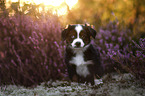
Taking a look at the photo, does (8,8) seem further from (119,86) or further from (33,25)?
(119,86)

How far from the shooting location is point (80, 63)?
3529 mm

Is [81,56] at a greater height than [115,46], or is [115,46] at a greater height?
[115,46]

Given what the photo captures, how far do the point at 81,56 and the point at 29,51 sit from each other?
1214 mm

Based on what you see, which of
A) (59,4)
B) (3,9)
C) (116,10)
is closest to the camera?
(3,9)

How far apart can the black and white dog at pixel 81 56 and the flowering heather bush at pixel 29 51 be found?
0.27 meters

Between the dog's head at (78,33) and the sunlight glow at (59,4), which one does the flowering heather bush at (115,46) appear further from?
the sunlight glow at (59,4)

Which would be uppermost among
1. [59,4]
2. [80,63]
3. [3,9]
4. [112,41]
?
[59,4]

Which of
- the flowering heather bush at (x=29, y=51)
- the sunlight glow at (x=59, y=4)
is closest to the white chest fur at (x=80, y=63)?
the flowering heather bush at (x=29, y=51)

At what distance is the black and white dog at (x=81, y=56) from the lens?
3.50m

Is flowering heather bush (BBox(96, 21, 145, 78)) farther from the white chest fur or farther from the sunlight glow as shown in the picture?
the sunlight glow

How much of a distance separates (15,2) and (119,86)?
2.80 m

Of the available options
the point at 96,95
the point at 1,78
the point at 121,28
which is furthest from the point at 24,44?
the point at 121,28

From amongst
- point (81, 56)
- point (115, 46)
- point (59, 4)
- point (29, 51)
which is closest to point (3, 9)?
point (29, 51)

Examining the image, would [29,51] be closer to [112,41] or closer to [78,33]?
[78,33]
